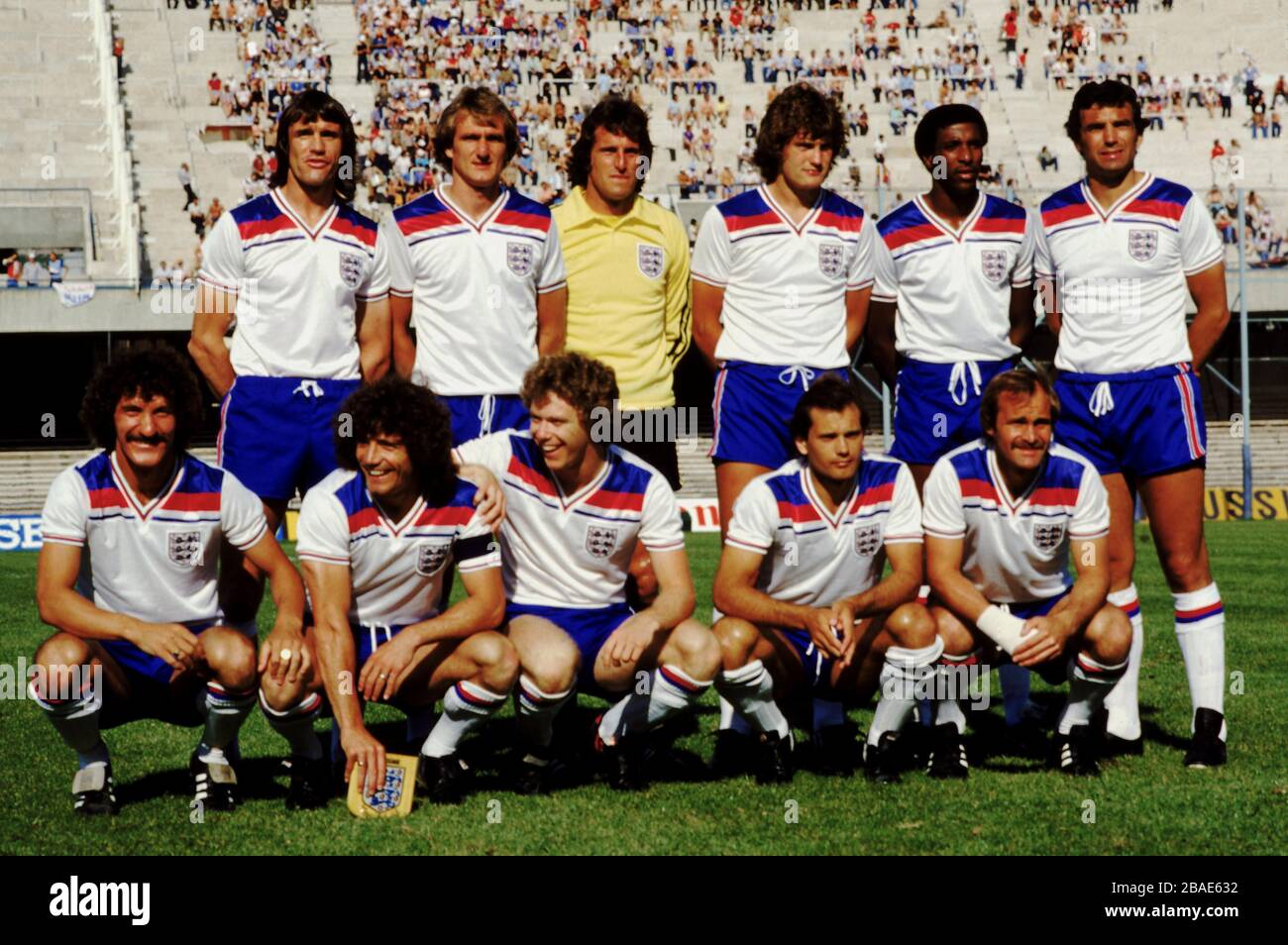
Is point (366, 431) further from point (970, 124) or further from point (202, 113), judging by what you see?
point (202, 113)

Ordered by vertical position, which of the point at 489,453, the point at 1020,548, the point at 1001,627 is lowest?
the point at 1001,627

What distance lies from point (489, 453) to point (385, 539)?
19.6 inches

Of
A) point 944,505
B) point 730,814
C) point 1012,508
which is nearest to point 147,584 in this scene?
point 730,814

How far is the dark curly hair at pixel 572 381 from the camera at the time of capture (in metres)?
4.89

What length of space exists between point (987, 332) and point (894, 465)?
784mm

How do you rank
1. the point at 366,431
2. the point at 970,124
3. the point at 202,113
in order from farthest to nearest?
the point at 202,113
the point at 970,124
the point at 366,431

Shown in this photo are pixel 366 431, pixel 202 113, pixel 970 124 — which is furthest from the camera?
pixel 202 113

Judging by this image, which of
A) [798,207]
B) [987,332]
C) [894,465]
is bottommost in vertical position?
[894,465]

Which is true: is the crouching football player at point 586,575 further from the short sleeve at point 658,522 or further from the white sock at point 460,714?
the white sock at point 460,714

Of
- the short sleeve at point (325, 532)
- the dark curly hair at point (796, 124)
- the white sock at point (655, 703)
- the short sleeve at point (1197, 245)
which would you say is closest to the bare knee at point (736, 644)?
the white sock at point (655, 703)

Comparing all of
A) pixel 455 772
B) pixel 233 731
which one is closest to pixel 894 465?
pixel 455 772

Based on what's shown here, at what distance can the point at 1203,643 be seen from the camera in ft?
18.4

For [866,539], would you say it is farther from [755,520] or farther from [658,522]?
[658,522]
